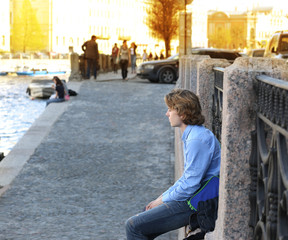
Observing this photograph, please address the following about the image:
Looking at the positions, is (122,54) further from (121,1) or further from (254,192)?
(121,1)

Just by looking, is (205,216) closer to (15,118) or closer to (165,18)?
(15,118)

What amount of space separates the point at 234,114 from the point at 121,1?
455 feet

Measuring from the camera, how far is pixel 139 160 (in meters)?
9.53

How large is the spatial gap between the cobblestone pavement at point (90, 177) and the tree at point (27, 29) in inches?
3639

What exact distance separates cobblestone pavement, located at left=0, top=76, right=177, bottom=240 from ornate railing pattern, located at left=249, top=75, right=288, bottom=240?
10.4ft

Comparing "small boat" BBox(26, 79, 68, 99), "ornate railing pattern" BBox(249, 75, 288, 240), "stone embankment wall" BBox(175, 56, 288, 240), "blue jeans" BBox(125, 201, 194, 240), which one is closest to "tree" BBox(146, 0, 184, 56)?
"small boat" BBox(26, 79, 68, 99)

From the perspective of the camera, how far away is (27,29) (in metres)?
105

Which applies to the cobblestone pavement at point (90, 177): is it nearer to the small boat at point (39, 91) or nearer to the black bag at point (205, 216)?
the black bag at point (205, 216)

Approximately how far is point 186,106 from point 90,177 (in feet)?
15.2

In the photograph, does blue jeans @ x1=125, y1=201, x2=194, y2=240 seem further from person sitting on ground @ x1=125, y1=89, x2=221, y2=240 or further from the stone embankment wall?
the stone embankment wall

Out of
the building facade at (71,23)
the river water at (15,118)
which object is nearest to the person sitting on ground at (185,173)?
the river water at (15,118)

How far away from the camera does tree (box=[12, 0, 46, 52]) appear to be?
343 ft

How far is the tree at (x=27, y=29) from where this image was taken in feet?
343

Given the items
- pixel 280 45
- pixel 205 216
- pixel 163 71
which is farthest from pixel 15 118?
pixel 205 216
